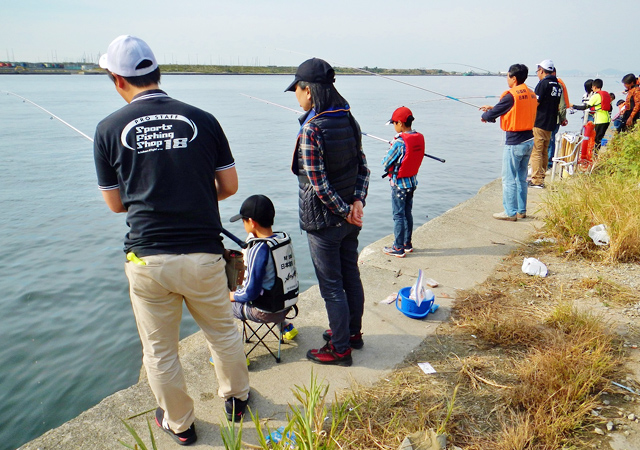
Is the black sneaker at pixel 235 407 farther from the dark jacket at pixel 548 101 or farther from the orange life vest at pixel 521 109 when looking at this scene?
the dark jacket at pixel 548 101

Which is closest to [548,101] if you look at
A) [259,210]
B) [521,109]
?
[521,109]

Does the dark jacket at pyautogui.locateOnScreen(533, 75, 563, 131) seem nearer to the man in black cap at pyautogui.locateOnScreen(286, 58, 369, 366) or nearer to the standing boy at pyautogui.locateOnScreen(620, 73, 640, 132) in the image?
the standing boy at pyautogui.locateOnScreen(620, 73, 640, 132)

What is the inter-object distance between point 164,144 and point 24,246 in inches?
298

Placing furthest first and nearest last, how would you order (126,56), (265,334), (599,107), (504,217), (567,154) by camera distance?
(599,107) < (567,154) < (504,217) < (265,334) < (126,56)

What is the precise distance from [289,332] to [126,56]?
2251 millimetres

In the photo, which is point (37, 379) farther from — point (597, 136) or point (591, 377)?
point (597, 136)

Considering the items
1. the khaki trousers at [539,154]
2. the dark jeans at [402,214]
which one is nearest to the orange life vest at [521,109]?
the dark jeans at [402,214]

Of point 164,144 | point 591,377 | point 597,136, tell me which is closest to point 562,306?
point 591,377

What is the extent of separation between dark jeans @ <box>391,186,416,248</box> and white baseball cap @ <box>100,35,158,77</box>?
11.4 feet

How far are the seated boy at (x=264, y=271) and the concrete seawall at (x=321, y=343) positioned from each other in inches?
16.2

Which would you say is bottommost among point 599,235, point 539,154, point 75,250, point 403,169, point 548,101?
point 75,250

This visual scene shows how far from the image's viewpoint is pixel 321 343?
366cm

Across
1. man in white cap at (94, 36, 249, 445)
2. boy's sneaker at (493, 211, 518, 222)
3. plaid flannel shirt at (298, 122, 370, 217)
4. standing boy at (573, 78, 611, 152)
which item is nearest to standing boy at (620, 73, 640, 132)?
standing boy at (573, 78, 611, 152)

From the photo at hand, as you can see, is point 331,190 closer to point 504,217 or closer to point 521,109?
point 521,109
